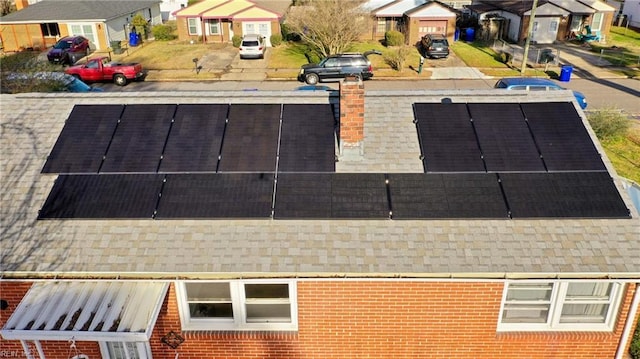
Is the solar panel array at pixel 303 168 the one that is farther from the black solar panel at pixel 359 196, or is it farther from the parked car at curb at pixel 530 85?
the parked car at curb at pixel 530 85

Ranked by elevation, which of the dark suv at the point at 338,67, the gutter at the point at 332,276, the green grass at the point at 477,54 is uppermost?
the gutter at the point at 332,276

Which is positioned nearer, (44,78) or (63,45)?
(44,78)

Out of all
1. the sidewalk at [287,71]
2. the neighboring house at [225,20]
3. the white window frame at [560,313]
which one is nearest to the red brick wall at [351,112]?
the white window frame at [560,313]

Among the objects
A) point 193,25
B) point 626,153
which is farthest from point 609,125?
point 193,25

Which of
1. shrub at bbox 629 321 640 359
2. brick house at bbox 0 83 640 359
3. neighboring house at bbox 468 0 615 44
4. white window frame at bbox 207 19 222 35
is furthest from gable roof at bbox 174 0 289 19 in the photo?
shrub at bbox 629 321 640 359

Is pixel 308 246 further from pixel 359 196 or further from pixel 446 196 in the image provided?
pixel 446 196

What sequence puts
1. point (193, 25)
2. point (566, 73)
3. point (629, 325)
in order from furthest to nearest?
point (193, 25) < point (566, 73) < point (629, 325)

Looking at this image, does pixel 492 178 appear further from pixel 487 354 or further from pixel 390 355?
pixel 390 355
